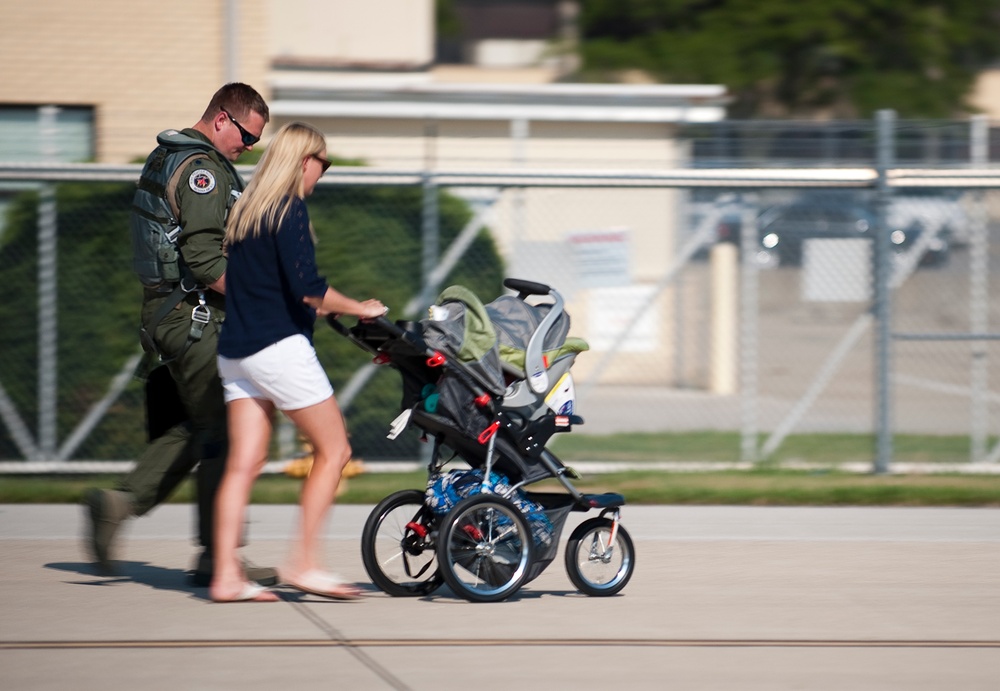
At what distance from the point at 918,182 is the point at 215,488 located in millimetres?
6019

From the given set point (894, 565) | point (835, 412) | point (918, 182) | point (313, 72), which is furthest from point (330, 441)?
point (313, 72)

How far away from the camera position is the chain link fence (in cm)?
1012

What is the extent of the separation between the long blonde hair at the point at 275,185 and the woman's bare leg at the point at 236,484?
0.70 metres

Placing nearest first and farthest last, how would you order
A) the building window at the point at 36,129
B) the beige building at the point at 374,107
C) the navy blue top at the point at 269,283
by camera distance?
the navy blue top at the point at 269,283
the beige building at the point at 374,107
the building window at the point at 36,129

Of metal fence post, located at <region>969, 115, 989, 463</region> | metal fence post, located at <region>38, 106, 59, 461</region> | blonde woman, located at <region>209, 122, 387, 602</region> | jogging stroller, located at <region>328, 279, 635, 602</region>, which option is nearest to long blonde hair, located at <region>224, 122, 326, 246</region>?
blonde woman, located at <region>209, 122, 387, 602</region>

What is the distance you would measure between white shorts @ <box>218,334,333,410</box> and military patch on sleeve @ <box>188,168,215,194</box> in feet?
2.44

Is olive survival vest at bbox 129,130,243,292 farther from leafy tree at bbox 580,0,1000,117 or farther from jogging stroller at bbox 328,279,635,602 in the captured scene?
leafy tree at bbox 580,0,1000,117

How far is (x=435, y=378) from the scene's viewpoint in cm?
621

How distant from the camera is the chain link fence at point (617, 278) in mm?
10125

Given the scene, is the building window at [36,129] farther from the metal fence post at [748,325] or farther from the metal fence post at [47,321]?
the metal fence post at [748,325]

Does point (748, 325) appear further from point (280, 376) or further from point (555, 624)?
point (280, 376)

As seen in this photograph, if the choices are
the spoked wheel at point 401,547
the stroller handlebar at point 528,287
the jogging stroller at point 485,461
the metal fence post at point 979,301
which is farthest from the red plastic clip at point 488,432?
the metal fence post at point 979,301

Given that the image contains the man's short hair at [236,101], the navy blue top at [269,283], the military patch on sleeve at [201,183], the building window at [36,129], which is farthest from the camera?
the building window at [36,129]

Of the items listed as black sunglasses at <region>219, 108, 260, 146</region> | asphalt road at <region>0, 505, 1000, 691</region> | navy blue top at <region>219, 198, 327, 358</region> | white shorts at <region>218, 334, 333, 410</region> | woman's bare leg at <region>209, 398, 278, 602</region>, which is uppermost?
black sunglasses at <region>219, 108, 260, 146</region>
